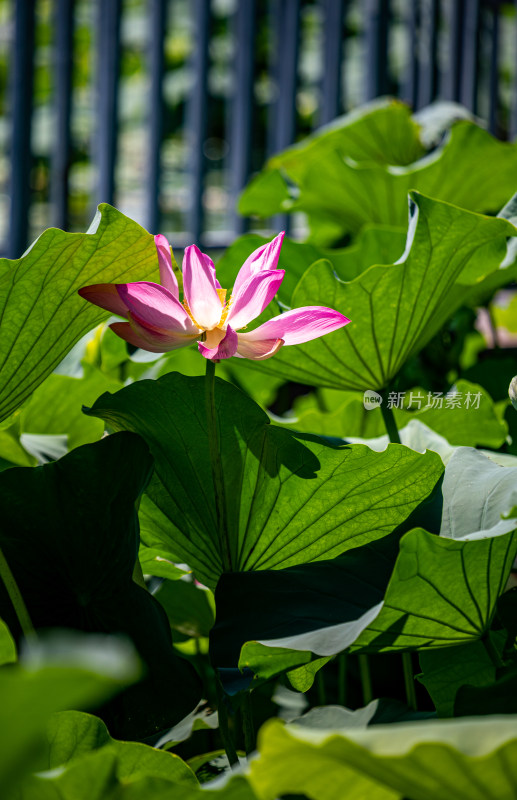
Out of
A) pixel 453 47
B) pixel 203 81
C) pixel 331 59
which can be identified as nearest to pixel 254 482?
pixel 203 81

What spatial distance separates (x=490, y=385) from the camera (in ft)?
3.60

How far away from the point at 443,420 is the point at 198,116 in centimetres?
138

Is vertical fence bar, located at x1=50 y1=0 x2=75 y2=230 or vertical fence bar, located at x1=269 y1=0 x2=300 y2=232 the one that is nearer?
vertical fence bar, located at x1=50 y1=0 x2=75 y2=230

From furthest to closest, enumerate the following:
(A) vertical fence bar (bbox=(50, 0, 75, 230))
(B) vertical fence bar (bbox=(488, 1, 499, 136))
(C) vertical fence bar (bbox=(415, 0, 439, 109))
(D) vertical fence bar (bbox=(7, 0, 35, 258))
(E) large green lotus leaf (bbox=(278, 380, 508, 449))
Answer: (B) vertical fence bar (bbox=(488, 1, 499, 136)) → (C) vertical fence bar (bbox=(415, 0, 439, 109)) → (A) vertical fence bar (bbox=(50, 0, 75, 230)) → (D) vertical fence bar (bbox=(7, 0, 35, 258)) → (E) large green lotus leaf (bbox=(278, 380, 508, 449))

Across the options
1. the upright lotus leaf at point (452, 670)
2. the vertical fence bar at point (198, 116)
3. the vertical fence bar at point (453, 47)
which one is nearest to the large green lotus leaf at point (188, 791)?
the upright lotus leaf at point (452, 670)

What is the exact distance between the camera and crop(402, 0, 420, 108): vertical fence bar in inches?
106

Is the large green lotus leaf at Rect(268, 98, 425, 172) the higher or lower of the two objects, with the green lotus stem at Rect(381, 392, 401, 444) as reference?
higher

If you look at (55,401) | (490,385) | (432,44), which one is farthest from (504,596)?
(432,44)

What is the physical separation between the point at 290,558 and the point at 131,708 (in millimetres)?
147

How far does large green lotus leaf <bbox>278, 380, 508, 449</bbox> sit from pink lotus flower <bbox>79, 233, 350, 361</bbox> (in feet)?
1.05

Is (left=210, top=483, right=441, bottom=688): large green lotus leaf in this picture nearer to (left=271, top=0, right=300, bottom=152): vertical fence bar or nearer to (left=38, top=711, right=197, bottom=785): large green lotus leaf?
(left=38, top=711, right=197, bottom=785): large green lotus leaf

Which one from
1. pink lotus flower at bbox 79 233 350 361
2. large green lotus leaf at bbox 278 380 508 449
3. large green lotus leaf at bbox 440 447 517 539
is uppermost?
pink lotus flower at bbox 79 233 350 361

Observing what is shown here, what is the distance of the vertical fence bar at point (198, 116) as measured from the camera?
6.32 feet

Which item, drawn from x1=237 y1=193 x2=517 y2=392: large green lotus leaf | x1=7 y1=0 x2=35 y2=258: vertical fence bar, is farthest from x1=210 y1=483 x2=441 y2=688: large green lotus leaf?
x1=7 y1=0 x2=35 y2=258: vertical fence bar
